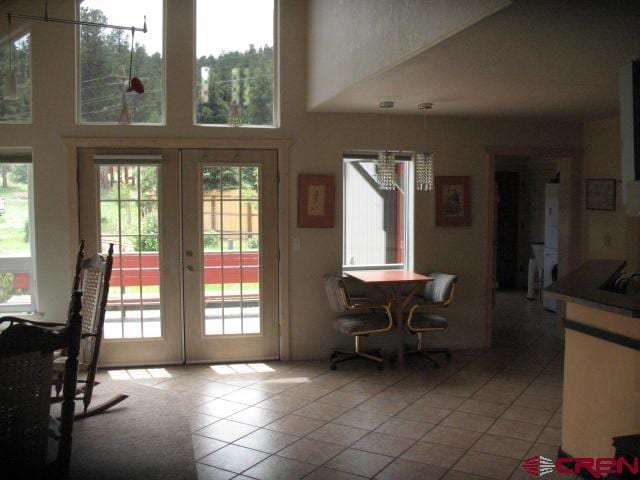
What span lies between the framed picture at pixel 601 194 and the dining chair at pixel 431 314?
5.84ft

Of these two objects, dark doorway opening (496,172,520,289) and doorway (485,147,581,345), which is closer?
doorway (485,147,581,345)

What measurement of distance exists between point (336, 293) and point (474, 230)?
1.75 metres

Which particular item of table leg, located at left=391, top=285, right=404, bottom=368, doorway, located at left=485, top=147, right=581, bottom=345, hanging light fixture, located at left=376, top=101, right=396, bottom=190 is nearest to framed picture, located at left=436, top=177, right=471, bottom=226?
doorway, located at left=485, top=147, right=581, bottom=345

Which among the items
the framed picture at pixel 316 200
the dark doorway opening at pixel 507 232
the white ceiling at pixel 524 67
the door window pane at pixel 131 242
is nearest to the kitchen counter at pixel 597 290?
the white ceiling at pixel 524 67

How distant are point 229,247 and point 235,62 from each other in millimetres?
1751

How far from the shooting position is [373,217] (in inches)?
256

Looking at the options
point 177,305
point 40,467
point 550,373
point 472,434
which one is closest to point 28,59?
point 177,305

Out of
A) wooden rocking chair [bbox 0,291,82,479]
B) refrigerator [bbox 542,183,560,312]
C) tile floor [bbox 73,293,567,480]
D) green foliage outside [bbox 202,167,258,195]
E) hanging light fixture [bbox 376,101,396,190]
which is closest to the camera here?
wooden rocking chair [bbox 0,291,82,479]

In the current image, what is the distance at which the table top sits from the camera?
5.67m

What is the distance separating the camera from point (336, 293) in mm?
5754

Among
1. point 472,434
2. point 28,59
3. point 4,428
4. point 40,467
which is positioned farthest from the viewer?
point 28,59

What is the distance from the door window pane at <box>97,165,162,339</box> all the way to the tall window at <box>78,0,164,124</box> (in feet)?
1.73

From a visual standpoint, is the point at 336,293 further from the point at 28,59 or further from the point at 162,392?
the point at 28,59

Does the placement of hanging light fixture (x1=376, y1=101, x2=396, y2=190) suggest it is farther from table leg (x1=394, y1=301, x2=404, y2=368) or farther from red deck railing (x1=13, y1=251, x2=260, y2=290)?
red deck railing (x1=13, y1=251, x2=260, y2=290)
